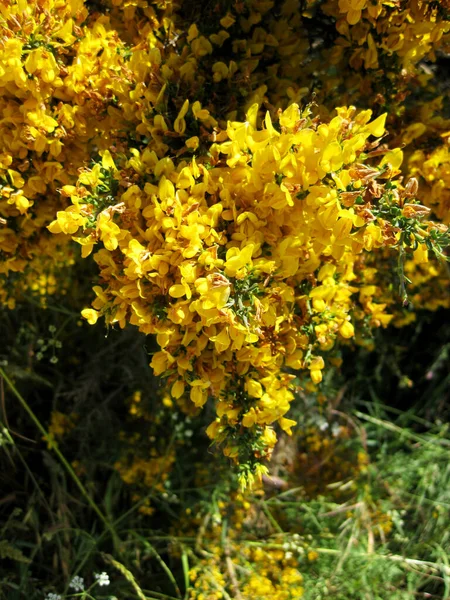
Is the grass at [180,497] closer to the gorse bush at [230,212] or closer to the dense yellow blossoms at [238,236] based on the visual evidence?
the gorse bush at [230,212]

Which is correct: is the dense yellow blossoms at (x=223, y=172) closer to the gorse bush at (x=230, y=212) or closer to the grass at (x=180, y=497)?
the gorse bush at (x=230, y=212)

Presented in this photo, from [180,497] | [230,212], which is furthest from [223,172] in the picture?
[180,497]

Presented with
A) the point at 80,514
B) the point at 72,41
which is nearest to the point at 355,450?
the point at 80,514

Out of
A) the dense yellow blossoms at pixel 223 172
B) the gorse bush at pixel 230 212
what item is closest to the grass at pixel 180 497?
the gorse bush at pixel 230 212

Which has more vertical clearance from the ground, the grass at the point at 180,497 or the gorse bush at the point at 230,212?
the gorse bush at the point at 230,212

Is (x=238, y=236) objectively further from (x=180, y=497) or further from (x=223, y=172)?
(x=180, y=497)

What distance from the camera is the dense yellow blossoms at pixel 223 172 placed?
3.83ft

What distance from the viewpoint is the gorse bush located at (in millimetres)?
1184

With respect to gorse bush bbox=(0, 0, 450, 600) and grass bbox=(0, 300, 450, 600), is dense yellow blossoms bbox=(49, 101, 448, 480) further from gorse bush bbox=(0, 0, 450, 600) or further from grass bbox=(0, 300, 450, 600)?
grass bbox=(0, 300, 450, 600)

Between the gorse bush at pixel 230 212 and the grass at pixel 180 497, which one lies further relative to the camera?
the grass at pixel 180 497

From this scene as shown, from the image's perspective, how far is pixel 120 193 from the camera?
1348 millimetres

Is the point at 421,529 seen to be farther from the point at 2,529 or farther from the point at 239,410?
the point at 2,529

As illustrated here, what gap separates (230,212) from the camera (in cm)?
125

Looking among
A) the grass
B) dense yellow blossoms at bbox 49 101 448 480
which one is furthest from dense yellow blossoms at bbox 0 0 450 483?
the grass
